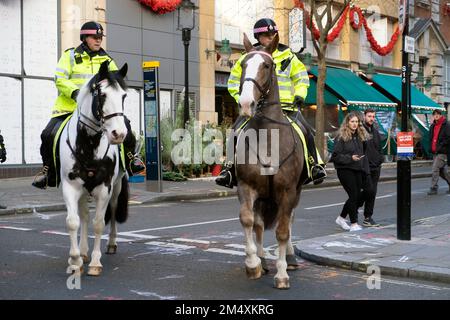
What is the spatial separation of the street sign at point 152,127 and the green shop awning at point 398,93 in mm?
17896

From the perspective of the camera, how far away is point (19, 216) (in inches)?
514

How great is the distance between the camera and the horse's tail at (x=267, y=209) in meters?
6.74

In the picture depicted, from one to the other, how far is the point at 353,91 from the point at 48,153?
24086 millimetres

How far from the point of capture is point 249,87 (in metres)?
6.01

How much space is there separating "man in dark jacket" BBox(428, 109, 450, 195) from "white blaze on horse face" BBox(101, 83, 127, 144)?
40.4 feet

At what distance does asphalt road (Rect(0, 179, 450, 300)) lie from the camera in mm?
6117

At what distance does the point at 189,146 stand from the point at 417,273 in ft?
45.1

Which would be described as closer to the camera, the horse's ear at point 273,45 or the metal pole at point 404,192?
the horse's ear at point 273,45

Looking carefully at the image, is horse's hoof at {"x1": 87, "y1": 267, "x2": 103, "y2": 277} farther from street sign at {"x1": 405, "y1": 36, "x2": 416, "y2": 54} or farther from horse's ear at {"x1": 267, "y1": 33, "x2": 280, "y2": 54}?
street sign at {"x1": 405, "y1": 36, "x2": 416, "y2": 54}

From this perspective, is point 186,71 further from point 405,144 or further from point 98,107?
point 98,107

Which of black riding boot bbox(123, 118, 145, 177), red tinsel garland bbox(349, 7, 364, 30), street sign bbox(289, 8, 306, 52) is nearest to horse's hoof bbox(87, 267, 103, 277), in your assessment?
black riding boot bbox(123, 118, 145, 177)

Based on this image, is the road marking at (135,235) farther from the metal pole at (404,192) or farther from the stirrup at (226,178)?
the metal pole at (404,192)

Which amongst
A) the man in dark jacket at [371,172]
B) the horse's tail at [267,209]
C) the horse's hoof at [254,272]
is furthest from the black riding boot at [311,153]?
the man in dark jacket at [371,172]
